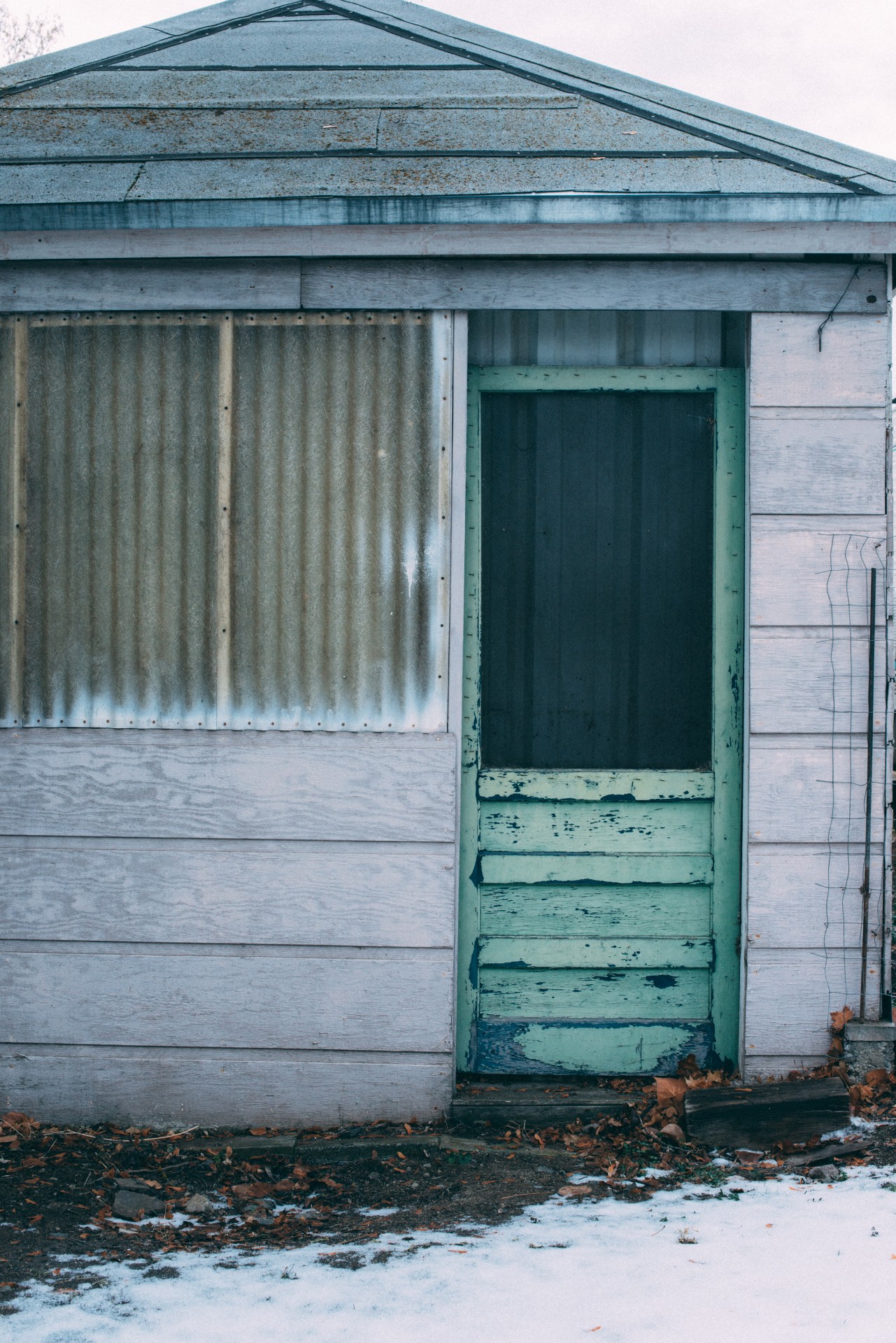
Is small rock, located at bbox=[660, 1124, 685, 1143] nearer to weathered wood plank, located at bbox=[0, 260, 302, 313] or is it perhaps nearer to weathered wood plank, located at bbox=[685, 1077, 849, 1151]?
weathered wood plank, located at bbox=[685, 1077, 849, 1151]

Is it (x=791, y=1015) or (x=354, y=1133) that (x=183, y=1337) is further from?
(x=791, y=1015)

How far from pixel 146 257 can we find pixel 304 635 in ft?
4.93

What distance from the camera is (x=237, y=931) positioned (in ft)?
13.0

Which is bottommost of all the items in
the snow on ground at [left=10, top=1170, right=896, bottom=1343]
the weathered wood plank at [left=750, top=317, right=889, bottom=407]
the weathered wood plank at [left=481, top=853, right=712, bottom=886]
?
the snow on ground at [left=10, top=1170, right=896, bottom=1343]

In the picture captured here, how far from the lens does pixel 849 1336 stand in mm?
2586

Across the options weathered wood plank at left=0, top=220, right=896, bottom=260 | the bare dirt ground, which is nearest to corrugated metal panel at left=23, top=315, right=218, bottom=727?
weathered wood plank at left=0, top=220, right=896, bottom=260

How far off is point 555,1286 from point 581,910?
4.95ft

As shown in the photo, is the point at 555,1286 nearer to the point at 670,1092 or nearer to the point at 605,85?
the point at 670,1092

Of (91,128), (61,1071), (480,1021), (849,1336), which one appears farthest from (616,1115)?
(91,128)

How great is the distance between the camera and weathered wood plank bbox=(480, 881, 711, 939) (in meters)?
4.16

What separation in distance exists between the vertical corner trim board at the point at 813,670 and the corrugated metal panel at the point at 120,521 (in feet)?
6.90

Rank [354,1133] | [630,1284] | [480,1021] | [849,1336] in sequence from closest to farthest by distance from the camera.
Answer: [849,1336]
[630,1284]
[354,1133]
[480,1021]

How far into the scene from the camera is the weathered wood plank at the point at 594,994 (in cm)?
414

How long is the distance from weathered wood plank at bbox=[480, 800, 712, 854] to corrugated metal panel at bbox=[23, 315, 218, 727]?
1.23 meters
